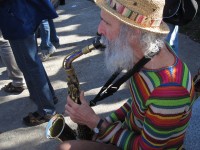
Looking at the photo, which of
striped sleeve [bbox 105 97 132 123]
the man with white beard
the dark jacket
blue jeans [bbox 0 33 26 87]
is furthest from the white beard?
blue jeans [bbox 0 33 26 87]

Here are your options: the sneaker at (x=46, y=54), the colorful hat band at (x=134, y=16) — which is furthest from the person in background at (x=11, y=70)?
the colorful hat band at (x=134, y=16)

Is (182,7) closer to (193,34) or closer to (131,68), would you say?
(131,68)

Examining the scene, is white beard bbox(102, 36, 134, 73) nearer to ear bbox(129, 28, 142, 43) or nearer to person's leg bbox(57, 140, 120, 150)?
ear bbox(129, 28, 142, 43)

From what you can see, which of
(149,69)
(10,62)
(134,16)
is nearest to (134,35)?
(134,16)

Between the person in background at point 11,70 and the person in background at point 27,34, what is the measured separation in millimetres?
555

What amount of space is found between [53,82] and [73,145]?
217cm

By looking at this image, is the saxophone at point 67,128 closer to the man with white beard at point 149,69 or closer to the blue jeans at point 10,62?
the man with white beard at point 149,69

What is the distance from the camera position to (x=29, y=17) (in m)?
2.80

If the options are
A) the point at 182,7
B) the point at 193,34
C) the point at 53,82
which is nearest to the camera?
the point at 182,7

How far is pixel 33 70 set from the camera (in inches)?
114

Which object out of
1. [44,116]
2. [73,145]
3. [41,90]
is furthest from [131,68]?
[44,116]

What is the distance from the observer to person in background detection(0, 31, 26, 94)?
11.0 ft

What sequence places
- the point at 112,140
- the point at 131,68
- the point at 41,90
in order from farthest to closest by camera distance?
the point at 41,90 < the point at 112,140 < the point at 131,68

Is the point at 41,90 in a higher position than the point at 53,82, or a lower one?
higher
